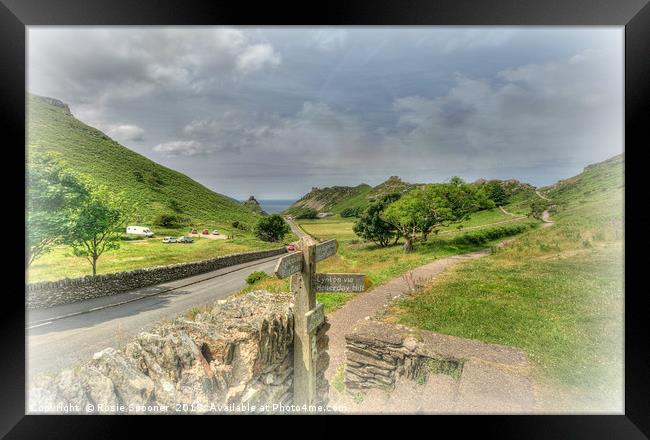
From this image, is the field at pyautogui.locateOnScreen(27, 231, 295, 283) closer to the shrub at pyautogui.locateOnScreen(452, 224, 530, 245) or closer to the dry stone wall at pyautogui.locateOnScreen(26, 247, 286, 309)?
the dry stone wall at pyautogui.locateOnScreen(26, 247, 286, 309)

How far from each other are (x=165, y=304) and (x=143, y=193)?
2.12 m

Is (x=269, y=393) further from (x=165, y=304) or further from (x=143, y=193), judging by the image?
(x=143, y=193)

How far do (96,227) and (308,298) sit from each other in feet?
12.9

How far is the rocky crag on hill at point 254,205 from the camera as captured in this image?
5445 mm

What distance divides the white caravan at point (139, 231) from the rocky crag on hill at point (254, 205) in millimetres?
1811

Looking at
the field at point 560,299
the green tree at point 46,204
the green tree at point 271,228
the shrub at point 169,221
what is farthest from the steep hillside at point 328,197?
the green tree at point 46,204

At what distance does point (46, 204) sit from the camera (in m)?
4.00

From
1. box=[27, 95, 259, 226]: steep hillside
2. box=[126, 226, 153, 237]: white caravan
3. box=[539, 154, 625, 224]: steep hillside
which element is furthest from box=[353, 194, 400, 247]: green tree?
box=[126, 226, 153, 237]: white caravan

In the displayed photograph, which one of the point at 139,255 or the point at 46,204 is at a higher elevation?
the point at 46,204

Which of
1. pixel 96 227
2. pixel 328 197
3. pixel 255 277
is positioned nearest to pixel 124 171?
pixel 96 227

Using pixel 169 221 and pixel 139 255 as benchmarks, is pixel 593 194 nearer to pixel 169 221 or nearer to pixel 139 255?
pixel 169 221

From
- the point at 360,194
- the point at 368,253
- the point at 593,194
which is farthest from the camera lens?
the point at 368,253

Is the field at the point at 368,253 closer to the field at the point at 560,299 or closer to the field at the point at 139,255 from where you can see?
the field at the point at 560,299

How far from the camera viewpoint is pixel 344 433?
314 cm
